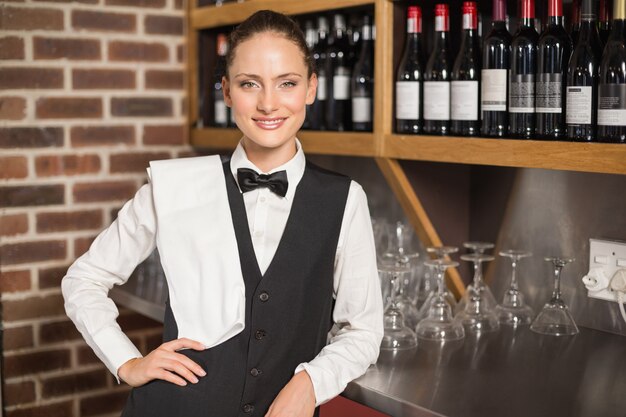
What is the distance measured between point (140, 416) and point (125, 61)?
129cm

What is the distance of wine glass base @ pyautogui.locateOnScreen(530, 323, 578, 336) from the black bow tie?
0.66 metres

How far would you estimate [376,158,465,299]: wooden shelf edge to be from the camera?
1815 mm

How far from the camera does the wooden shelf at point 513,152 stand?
1.37 m

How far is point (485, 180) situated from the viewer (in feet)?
6.41

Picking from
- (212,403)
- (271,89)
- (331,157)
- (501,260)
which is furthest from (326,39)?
(212,403)

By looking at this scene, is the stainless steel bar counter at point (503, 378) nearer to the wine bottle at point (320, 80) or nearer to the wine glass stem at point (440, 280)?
the wine glass stem at point (440, 280)

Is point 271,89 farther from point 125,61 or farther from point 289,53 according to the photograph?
point 125,61

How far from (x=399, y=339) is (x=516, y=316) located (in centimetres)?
32

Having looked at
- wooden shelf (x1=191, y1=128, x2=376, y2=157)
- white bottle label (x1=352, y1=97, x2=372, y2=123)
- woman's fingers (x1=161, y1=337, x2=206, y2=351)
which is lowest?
woman's fingers (x1=161, y1=337, x2=206, y2=351)

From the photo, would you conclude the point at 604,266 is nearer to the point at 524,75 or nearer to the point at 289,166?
the point at 524,75

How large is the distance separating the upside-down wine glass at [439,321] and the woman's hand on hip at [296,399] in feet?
1.43

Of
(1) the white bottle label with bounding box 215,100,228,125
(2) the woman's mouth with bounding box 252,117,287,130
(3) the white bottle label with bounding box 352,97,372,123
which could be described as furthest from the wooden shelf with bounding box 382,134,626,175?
(1) the white bottle label with bounding box 215,100,228,125

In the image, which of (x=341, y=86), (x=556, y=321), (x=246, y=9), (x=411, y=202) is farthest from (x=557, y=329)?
(x=246, y=9)

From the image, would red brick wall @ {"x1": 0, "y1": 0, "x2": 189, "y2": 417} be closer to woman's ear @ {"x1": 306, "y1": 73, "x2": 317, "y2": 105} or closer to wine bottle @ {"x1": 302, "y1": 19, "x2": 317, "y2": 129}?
wine bottle @ {"x1": 302, "y1": 19, "x2": 317, "y2": 129}
